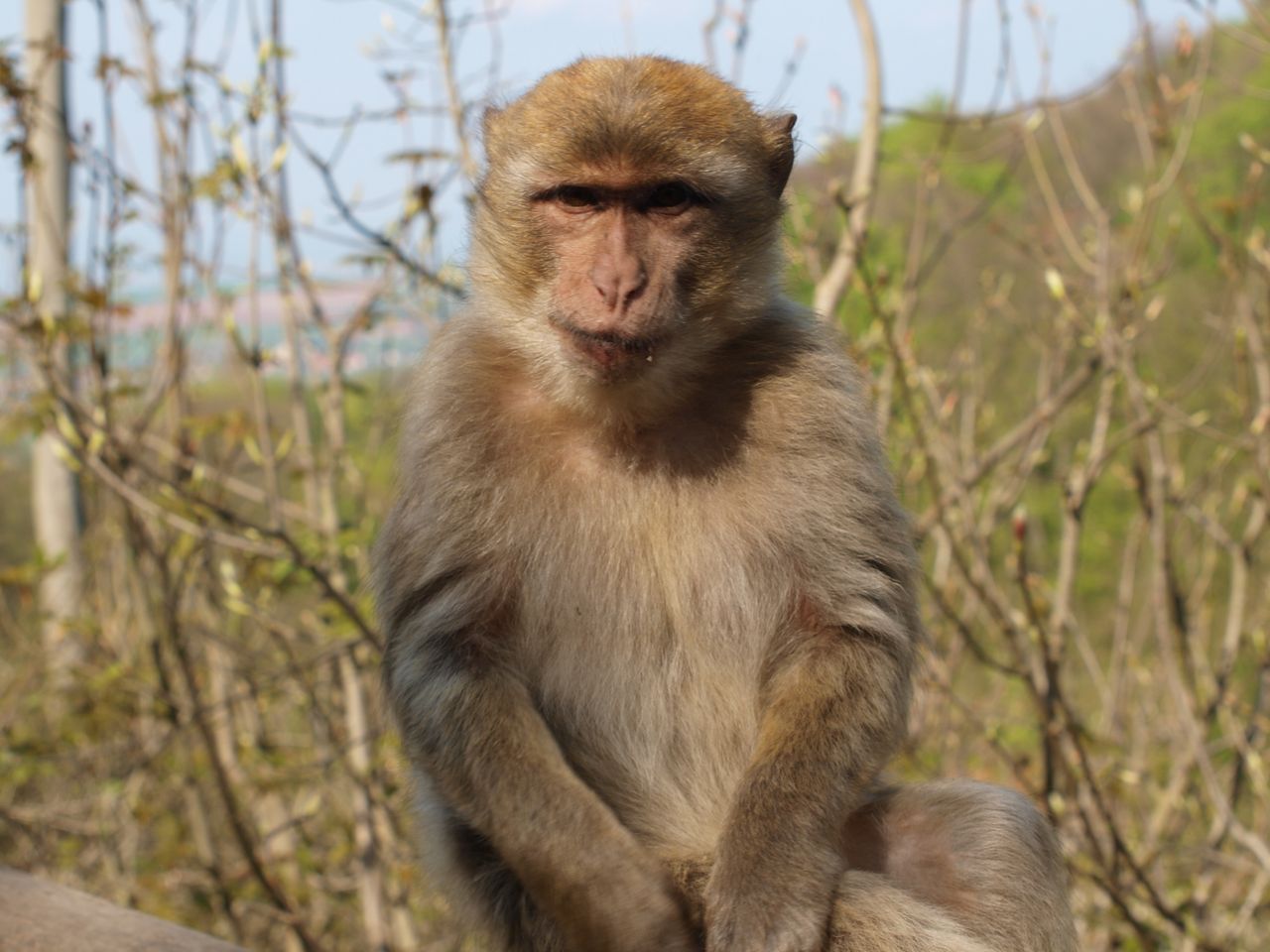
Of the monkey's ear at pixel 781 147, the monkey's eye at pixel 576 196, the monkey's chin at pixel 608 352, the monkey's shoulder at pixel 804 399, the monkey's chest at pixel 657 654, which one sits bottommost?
the monkey's chest at pixel 657 654

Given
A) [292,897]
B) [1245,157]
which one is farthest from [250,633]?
[1245,157]

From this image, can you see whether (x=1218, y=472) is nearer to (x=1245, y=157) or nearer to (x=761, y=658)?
(x=761, y=658)

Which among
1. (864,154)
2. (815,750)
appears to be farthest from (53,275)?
(815,750)

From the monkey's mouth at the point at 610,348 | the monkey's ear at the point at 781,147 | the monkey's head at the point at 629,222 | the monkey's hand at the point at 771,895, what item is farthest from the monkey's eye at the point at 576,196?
the monkey's hand at the point at 771,895

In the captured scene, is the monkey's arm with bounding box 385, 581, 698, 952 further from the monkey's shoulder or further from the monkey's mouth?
the monkey's shoulder

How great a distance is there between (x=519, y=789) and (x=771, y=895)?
0.53m

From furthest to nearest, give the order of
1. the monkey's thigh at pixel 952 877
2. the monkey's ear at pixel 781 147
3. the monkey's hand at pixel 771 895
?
1. the monkey's ear at pixel 781 147
2. the monkey's thigh at pixel 952 877
3. the monkey's hand at pixel 771 895

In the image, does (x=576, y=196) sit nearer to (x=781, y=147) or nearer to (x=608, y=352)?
(x=608, y=352)

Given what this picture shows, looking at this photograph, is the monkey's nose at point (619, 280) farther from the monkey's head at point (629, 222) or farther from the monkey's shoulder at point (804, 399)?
the monkey's shoulder at point (804, 399)

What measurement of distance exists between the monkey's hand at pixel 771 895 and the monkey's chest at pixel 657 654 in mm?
374

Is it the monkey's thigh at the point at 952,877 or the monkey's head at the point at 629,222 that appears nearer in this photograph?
the monkey's thigh at the point at 952,877

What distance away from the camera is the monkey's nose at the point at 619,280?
2.72 m

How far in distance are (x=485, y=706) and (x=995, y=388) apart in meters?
11.5

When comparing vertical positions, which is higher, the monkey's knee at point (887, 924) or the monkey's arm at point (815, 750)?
the monkey's arm at point (815, 750)
